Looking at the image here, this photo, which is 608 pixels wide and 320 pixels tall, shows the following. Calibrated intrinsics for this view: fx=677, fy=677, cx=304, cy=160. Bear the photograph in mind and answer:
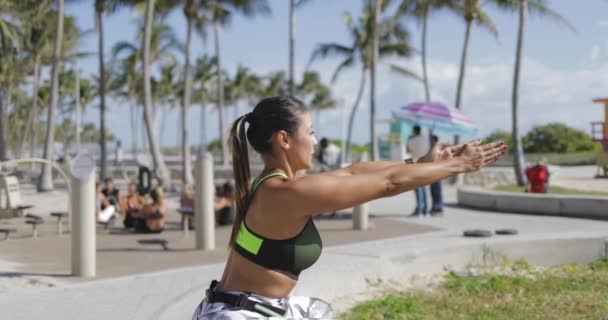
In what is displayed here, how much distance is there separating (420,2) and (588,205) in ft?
53.6

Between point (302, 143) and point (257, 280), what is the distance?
48 cm

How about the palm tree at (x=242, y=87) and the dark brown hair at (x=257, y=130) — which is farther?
the palm tree at (x=242, y=87)

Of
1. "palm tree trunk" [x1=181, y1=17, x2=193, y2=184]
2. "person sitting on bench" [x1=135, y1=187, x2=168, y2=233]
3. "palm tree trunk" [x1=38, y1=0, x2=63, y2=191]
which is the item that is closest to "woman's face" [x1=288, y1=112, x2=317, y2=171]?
"person sitting on bench" [x1=135, y1=187, x2=168, y2=233]

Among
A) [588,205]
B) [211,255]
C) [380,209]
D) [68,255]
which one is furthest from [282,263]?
[380,209]

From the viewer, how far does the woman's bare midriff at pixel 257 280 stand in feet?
7.41

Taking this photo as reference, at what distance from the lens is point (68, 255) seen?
886 cm

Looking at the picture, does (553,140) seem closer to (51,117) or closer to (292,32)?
(292,32)

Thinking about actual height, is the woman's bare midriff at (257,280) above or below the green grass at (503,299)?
above

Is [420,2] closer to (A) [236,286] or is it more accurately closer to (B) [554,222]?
(B) [554,222]

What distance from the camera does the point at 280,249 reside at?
2221mm

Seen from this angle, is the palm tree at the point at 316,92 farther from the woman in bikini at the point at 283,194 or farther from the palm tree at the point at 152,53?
the woman in bikini at the point at 283,194

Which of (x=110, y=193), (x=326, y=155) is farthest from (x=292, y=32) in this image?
(x=110, y=193)

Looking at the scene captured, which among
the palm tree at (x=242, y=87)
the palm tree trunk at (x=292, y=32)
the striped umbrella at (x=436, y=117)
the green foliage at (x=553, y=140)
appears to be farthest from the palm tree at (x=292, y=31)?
the palm tree at (x=242, y=87)

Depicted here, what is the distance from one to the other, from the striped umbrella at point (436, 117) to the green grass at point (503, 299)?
806 cm
